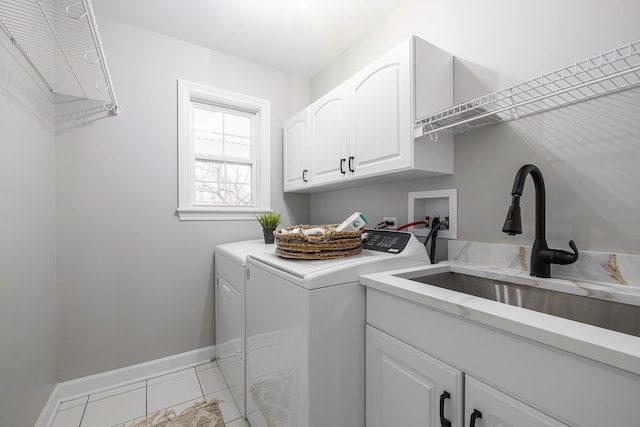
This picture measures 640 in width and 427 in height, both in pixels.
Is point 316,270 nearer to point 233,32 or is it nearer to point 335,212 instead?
point 335,212

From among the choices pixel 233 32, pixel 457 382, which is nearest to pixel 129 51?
pixel 233 32

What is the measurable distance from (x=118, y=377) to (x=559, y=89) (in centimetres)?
300

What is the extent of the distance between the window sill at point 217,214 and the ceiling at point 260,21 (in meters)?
1.34

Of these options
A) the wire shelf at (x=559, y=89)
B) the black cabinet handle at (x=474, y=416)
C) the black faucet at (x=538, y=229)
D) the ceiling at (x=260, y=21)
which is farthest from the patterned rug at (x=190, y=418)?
the ceiling at (x=260, y=21)

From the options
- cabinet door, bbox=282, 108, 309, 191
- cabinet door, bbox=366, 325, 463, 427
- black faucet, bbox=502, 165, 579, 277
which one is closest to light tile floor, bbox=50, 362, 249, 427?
cabinet door, bbox=366, 325, 463, 427

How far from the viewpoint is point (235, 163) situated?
2551 millimetres

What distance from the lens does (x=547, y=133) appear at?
1.16m

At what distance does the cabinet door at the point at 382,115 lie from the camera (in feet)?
4.51

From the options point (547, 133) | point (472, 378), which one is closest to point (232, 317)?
point (472, 378)

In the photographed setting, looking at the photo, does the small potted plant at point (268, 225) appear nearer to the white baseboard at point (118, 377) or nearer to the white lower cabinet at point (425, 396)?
the white baseboard at point (118, 377)

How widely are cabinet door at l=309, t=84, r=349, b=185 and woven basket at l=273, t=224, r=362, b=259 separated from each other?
61 centimetres

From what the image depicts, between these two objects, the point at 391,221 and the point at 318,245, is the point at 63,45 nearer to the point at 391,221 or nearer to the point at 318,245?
the point at 318,245

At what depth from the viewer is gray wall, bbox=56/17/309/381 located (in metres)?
1.86

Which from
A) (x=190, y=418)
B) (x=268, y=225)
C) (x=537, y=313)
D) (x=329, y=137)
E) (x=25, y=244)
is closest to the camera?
(x=537, y=313)
